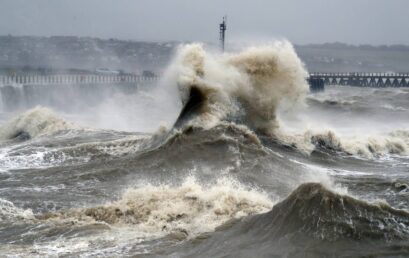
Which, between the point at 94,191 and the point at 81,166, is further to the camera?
the point at 81,166

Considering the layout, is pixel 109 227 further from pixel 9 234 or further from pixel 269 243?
pixel 269 243

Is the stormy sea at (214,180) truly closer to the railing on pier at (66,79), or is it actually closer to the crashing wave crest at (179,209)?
the crashing wave crest at (179,209)

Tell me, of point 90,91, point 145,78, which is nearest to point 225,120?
point 90,91

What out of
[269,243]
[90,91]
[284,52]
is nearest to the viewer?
[269,243]

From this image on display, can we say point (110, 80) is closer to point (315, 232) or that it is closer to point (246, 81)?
point (246, 81)

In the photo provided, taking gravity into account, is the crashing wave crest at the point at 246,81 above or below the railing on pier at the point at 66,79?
above

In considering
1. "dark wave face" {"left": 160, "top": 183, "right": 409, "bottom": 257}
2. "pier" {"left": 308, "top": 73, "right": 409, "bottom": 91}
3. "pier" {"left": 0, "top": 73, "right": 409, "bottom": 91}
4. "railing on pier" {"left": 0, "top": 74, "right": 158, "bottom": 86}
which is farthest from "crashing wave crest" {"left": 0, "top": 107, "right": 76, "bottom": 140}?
"pier" {"left": 308, "top": 73, "right": 409, "bottom": 91}

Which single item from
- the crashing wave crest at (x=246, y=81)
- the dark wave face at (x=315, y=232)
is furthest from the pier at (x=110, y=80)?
the dark wave face at (x=315, y=232)

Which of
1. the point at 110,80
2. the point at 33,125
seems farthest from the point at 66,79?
the point at 33,125

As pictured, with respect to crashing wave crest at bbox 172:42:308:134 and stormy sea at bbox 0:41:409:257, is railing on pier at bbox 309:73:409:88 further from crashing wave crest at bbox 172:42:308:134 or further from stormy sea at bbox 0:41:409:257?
crashing wave crest at bbox 172:42:308:134
